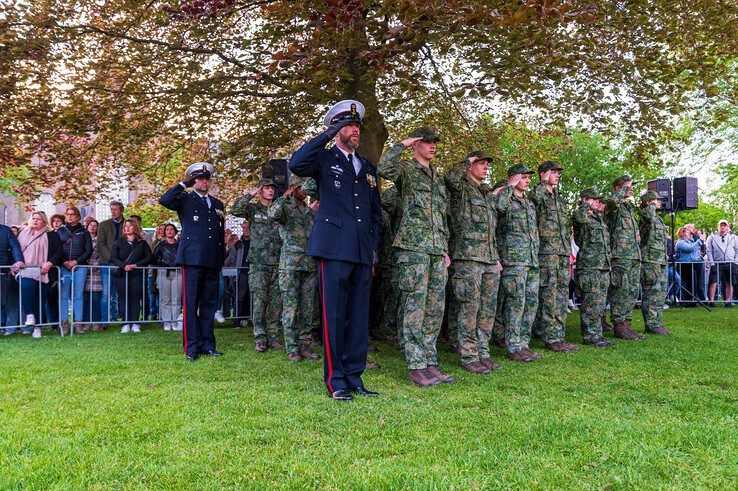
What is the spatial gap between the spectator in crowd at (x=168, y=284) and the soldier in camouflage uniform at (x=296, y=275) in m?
3.74

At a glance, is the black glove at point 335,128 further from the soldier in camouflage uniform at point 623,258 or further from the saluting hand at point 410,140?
the soldier in camouflage uniform at point 623,258

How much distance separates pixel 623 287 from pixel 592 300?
0.84 meters

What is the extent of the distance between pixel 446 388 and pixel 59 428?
119 inches

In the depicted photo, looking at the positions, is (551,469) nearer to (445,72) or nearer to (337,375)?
(337,375)

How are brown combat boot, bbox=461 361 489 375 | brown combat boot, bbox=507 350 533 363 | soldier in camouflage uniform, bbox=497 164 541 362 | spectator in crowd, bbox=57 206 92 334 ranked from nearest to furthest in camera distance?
brown combat boot, bbox=461 361 489 375 → brown combat boot, bbox=507 350 533 363 → soldier in camouflage uniform, bbox=497 164 541 362 → spectator in crowd, bbox=57 206 92 334

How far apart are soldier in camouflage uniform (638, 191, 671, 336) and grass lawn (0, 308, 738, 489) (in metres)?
2.66

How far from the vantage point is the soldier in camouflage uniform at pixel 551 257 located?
7637mm

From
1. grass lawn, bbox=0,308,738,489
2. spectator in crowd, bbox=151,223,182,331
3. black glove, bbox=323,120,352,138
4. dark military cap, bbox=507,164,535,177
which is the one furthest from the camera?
spectator in crowd, bbox=151,223,182,331

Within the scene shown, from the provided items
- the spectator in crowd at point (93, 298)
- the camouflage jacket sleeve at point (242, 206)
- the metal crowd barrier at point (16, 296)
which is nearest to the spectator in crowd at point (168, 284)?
the spectator in crowd at point (93, 298)

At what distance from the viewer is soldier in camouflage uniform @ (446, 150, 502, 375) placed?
619 cm

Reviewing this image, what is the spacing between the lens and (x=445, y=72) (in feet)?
37.9

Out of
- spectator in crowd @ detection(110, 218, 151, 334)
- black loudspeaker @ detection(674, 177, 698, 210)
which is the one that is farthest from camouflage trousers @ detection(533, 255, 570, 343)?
spectator in crowd @ detection(110, 218, 151, 334)

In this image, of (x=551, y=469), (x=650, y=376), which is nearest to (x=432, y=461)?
(x=551, y=469)

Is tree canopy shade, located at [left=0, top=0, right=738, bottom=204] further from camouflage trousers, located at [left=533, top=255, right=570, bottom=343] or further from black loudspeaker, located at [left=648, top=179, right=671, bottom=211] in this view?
camouflage trousers, located at [left=533, top=255, right=570, bottom=343]
